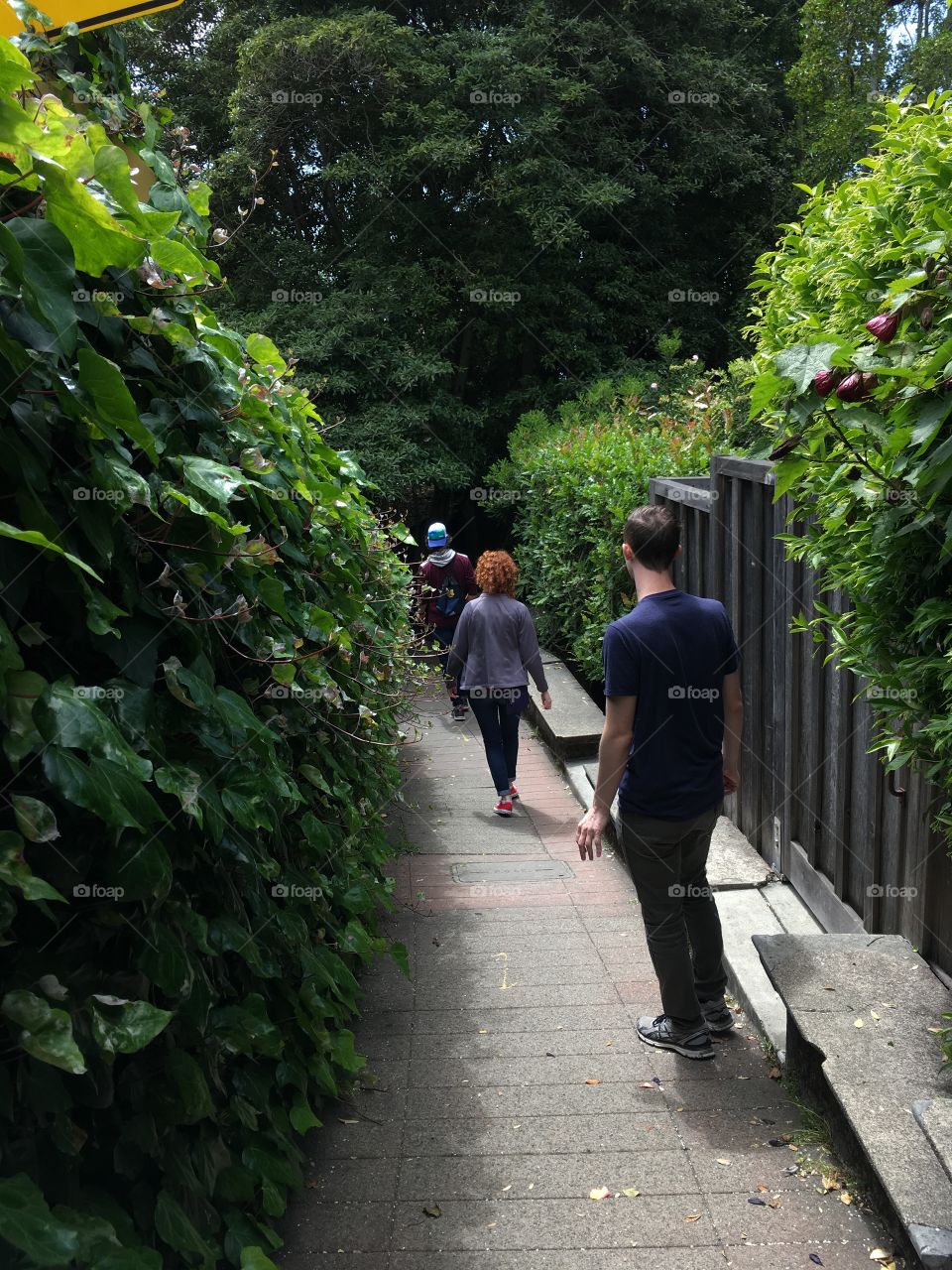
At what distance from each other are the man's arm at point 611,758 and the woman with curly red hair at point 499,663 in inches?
149

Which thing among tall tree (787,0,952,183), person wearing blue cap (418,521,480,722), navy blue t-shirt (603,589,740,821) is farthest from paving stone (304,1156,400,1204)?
tall tree (787,0,952,183)

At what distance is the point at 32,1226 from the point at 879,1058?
2555mm

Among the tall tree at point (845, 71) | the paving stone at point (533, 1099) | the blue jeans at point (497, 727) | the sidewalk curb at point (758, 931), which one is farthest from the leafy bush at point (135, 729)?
the tall tree at point (845, 71)

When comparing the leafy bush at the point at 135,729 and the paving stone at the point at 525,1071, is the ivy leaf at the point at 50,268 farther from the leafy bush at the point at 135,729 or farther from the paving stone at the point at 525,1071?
the paving stone at the point at 525,1071

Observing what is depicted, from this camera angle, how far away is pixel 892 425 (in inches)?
106

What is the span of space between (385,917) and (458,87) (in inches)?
711

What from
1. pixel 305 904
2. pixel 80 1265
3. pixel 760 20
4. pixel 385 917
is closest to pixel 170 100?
pixel 760 20

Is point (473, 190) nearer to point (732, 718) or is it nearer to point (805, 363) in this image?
point (732, 718)

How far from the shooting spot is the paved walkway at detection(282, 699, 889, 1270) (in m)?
3.21

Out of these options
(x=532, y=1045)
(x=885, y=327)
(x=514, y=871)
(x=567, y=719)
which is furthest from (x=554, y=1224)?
(x=567, y=719)

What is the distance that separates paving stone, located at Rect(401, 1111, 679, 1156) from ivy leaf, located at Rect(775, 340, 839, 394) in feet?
7.88

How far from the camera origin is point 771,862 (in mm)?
5832

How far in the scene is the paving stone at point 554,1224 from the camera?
322 cm

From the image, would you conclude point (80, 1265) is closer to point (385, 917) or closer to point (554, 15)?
point (385, 917)
